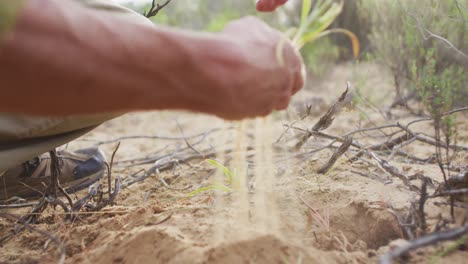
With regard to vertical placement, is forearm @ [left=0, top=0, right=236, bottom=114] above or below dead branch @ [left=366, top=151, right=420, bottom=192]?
above

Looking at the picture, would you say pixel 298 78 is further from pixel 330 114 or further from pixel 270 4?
pixel 330 114

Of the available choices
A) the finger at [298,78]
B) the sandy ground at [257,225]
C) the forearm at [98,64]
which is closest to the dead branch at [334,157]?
the sandy ground at [257,225]

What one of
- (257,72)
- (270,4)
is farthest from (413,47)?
(257,72)

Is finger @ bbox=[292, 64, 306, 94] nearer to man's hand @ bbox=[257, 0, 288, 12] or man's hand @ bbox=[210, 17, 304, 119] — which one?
man's hand @ bbox=[210, 17, 304, 119]

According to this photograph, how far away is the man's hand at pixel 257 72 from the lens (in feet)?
3.01

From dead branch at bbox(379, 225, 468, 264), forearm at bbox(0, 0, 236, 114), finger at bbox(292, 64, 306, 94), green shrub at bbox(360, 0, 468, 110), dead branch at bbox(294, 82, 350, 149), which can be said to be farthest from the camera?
green shrub at bbox(360, 0, 468, 110)

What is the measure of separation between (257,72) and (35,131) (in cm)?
95

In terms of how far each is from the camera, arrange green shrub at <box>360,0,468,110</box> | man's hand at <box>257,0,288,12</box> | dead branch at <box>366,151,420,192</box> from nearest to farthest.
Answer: man's hand at <box>257,0,288,12</box>
dead branch at <box>366,151,420,192</box>
green shrub at <box>360,0,468,110</box>

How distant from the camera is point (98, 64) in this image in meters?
0.81

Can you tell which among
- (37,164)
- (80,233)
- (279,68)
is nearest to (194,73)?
(279,68)

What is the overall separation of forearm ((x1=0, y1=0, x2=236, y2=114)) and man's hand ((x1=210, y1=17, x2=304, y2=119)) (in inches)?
1.3

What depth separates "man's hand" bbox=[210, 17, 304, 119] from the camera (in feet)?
3.01

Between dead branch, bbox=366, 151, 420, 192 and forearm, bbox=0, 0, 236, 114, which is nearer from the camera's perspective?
forearm, bbox=0, 0, 236, 114

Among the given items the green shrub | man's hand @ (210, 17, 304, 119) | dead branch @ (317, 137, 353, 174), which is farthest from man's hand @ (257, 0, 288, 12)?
the green shrub
